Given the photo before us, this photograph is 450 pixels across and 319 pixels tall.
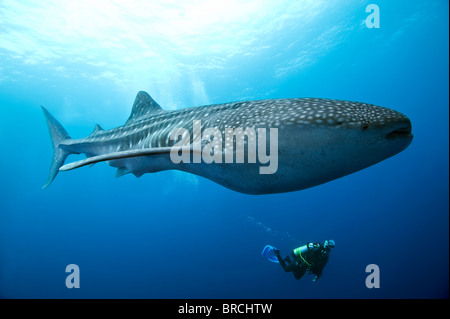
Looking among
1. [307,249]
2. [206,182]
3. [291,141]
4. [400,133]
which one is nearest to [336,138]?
[291,141]

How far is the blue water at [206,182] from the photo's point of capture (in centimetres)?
2067

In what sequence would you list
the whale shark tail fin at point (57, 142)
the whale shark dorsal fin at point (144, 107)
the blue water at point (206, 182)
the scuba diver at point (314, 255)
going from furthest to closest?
the blue water at point (206, 182) → the scuba diver at point (314, 255) → the whale shark tail fin at point (57, 142) → the whale shark dorsal fin at point (144, 107)

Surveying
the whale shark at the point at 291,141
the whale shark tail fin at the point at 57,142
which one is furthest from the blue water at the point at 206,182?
the whale shark at the point at 291,141

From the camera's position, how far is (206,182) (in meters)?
53.1

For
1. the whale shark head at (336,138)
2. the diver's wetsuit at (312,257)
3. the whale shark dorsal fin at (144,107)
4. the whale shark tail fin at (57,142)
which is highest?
the whale shark dorsal fin at (144,107)

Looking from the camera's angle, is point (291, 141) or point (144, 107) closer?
point (291, 141)

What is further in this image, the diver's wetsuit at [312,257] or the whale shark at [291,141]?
the diver's wetsuit at [312,257]

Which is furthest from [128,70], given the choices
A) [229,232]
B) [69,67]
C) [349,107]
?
[229,232]

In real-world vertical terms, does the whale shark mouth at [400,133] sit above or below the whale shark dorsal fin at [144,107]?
below

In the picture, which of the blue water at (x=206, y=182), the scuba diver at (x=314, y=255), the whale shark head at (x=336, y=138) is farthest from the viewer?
the blue water at (x=206, y=182)

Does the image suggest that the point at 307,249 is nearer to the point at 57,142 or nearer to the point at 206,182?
the point at 57,142

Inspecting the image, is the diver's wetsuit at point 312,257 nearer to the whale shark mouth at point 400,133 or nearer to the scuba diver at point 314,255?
the scuba diver at point 314,255
